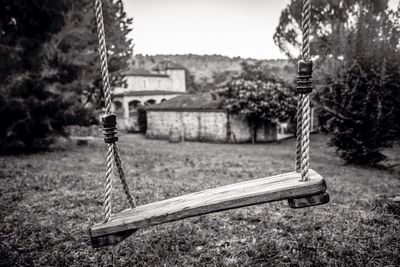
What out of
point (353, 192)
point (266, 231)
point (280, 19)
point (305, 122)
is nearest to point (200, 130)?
point (280, 19)

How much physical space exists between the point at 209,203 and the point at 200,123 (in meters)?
22.6

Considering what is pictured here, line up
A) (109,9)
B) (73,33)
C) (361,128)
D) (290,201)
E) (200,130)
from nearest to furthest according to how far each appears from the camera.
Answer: (290,201) → (361,128) → (73,33) → (109,9) → (200,130)

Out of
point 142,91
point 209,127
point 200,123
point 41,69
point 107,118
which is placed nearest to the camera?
point 107,118

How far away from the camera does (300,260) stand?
294 cm

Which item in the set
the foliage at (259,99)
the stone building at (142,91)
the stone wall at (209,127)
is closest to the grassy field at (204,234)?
the foliage at (259,99)

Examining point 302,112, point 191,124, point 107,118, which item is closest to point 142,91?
point 191,124

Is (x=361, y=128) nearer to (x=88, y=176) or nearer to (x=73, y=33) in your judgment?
(x=88, y=176)

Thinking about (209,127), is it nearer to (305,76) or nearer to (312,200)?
(305,76)

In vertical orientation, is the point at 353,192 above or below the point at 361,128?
below

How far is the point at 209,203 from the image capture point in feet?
6.62

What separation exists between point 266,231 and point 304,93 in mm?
2174

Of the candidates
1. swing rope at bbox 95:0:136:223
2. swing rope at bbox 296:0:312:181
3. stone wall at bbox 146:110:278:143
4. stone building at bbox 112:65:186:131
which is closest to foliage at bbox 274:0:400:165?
swing rope at bbox 296:0:312:181

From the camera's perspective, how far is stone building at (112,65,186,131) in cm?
3292

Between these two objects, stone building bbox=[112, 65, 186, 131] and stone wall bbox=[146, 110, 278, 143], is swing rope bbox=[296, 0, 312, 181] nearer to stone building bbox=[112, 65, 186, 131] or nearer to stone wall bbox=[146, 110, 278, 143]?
stone wall bbox=[146, 110, 278, 143]
